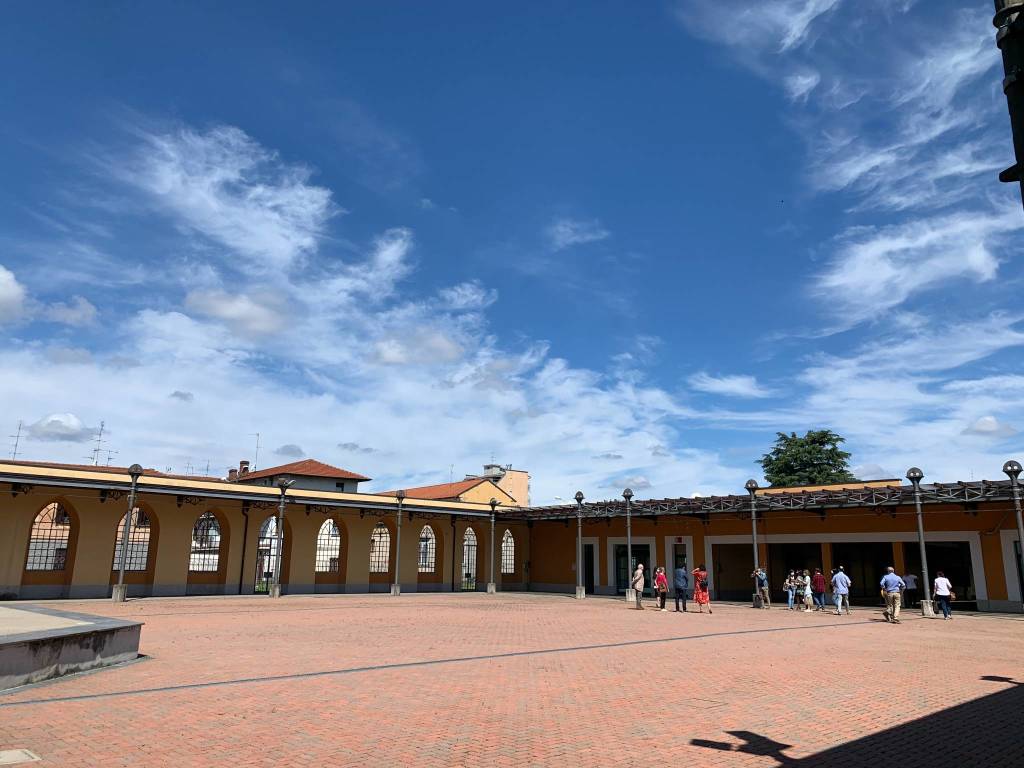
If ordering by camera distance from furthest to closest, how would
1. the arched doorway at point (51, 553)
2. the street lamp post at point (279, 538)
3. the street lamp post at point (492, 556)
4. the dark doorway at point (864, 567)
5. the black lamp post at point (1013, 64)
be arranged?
the street lamp post at point (492, 556) → the dark doorway at point (864, 567) → the street lamp post at point (279, 538) → the arched doorway at point (51, 553) → the black lamp post at point (1013, 64)

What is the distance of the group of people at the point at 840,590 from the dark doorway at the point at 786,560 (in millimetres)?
5535

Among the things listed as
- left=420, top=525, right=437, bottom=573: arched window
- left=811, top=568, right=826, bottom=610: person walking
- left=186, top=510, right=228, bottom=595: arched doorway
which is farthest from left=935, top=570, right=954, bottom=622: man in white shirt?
left=186, top=510, right=228, bottom=595: arched doorway

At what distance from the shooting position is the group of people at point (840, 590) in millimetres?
20375

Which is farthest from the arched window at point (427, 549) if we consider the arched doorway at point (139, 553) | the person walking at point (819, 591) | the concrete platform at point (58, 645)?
the concrete platform at point (58, 645)

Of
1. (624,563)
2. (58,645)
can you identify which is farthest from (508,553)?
(58,645)

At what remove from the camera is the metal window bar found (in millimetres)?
30578

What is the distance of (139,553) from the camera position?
27.8 meters

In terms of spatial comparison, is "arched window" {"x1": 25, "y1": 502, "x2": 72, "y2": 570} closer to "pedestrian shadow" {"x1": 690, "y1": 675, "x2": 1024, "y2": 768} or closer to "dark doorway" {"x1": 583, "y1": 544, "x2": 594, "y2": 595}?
"dark doorway" {"x1": 583, "y1": 544, "x2": 594, "y2": 595}

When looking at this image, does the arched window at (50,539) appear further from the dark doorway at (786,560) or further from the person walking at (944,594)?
the dark doorway at (786,560)

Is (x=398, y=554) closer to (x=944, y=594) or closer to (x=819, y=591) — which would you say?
(x=819, y=591)

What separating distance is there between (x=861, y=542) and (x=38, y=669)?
26.4m

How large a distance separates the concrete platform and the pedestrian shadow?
787 cm

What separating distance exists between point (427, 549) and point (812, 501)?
18.8 metres

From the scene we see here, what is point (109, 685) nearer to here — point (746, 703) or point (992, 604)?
point (746, 703)
